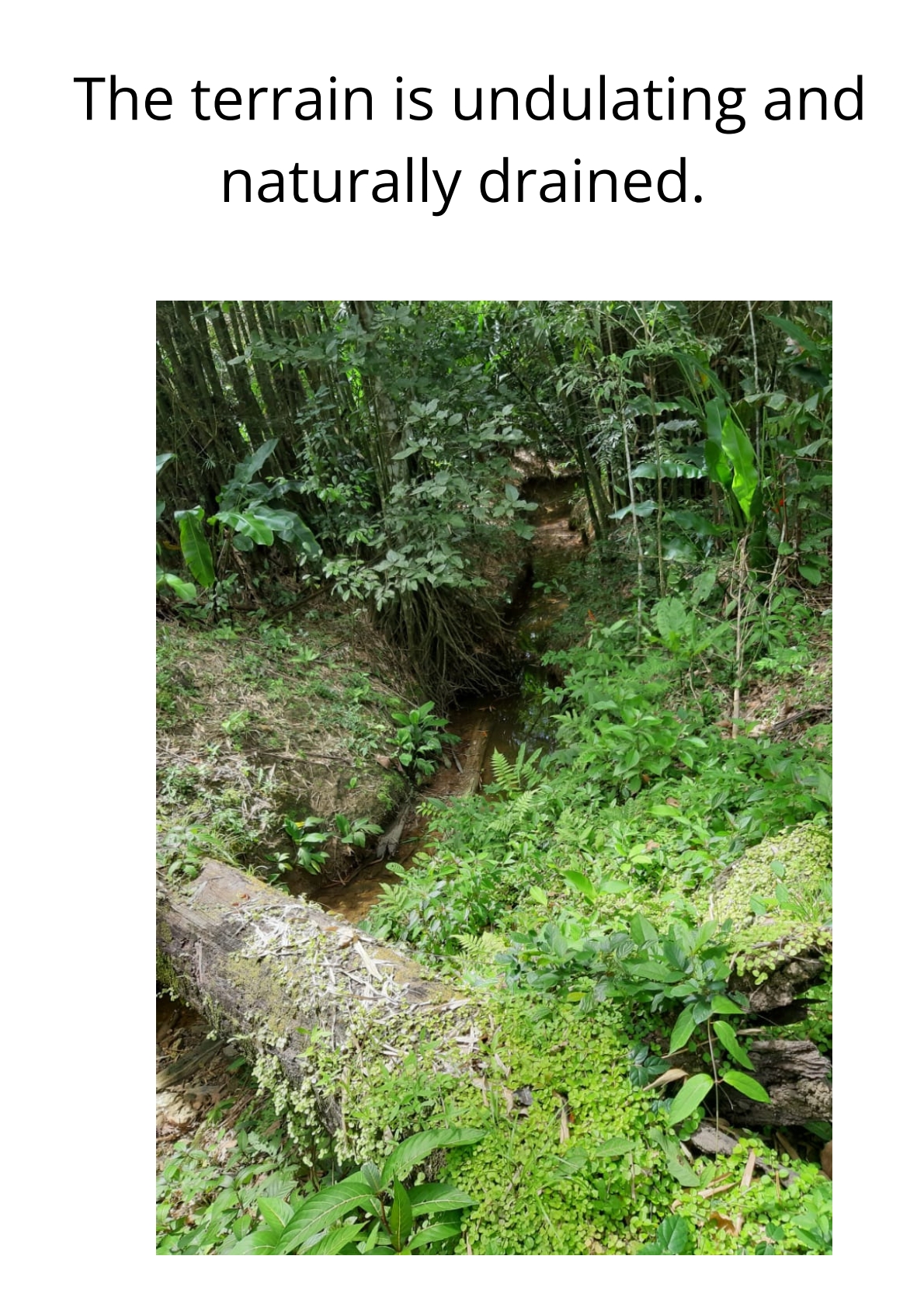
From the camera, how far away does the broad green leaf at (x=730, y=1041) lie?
1227 mm

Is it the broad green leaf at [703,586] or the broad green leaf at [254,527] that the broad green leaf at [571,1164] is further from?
the broad green leaf at [703,586]

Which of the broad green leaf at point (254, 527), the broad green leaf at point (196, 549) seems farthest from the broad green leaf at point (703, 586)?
the broad green leaf at point (196, 549)

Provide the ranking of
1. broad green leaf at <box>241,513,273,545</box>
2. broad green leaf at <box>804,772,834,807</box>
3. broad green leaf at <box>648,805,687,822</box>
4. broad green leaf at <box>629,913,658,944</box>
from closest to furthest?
broad green leaf at <box>629,913,658,944</box> → broad green leaf at <box>804,772,834,807</box> → broad green leaf at <box>648,805,687,822</box> → broad green leaf at <box>241,513,273,545</box>

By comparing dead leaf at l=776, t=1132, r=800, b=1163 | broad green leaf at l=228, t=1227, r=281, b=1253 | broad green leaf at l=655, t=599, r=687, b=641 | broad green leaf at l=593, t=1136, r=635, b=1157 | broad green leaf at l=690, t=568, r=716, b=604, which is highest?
broad green leaf at l=690, t=568, r=716, b=604

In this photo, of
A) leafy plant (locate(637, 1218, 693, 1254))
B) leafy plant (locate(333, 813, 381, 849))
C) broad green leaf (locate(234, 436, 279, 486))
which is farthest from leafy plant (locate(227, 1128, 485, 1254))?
broad green leaf (locate(234, 436, 279, 486))

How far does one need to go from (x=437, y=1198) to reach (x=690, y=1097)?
47 centimetres

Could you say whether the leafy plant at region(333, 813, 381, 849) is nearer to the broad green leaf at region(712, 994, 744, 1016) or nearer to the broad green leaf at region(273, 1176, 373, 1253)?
the broad green leaf at region(273, 1176, 373, 1253)

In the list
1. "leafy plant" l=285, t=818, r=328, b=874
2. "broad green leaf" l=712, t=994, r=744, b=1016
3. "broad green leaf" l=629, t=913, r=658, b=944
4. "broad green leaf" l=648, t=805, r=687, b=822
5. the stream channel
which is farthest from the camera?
the stream channel

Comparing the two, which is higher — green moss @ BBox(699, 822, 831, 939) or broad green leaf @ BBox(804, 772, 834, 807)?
broad green leaf @ BBox(804, 772, 834, 807)

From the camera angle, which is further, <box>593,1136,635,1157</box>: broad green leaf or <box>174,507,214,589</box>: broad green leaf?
<box>174,507,214,589</box>: broad green leaf

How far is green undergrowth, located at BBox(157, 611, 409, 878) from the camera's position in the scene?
3.02 m

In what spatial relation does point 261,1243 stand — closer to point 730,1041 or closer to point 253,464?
point 730,1041

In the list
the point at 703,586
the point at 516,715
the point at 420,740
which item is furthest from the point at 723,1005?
the point at 516,715
